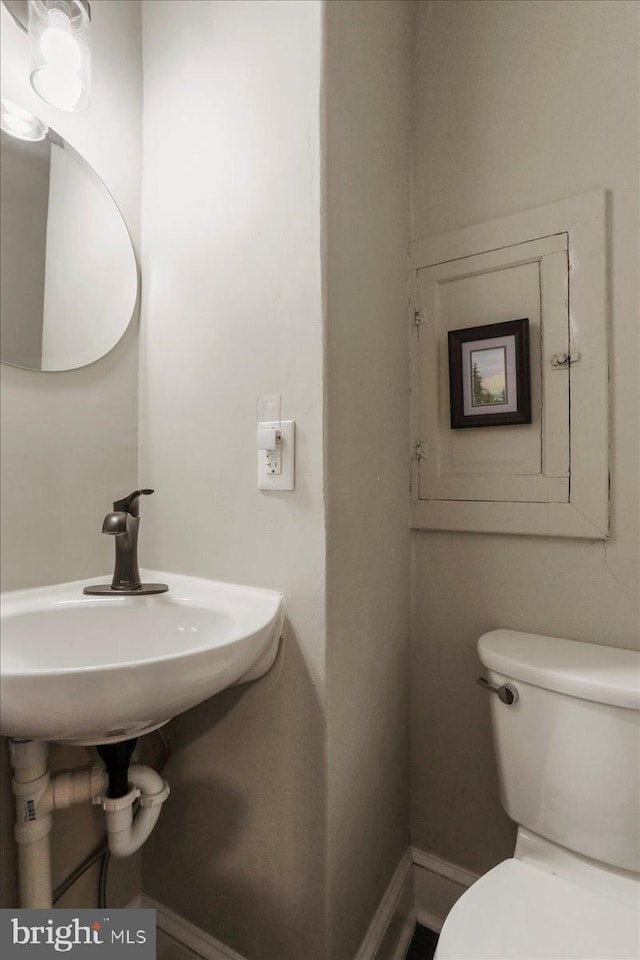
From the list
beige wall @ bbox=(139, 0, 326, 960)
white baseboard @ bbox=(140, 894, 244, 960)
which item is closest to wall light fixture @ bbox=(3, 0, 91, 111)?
beige wall @ bbox=(139, 0, 326, 960)

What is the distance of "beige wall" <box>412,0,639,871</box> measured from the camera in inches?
38.0

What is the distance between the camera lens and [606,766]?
0.81 m

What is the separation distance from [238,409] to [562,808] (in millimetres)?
957

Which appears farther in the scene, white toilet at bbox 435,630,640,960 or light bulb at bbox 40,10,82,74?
light bulb at bbox 40,10,82,74

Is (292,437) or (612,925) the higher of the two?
(292,437)

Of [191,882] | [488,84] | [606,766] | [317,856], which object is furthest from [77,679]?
[488,84]

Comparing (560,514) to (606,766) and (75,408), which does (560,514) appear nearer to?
(606,766)

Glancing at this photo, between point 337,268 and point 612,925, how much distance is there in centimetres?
113

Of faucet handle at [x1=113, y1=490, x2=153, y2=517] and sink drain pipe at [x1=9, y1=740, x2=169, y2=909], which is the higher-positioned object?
faucet handle at [x1=113, y1=490, x2=153, y2=517]

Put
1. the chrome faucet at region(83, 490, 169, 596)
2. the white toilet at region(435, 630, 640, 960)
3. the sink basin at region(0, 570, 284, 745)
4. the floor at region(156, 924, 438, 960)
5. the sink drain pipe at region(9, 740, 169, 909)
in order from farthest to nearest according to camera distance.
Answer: the floor at region(156, 924, 438, 960)
the chrome faucet at region(83, 490, 169, 596)
the sink drain pipe at region(9, 740, 169, 909)
the white toilet at region(435, 630, 640, 960)
the sink basin at region(0, 570, 284, 745)

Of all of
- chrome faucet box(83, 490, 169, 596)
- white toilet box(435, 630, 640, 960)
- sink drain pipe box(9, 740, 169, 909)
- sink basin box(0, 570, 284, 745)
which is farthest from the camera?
chrome faucet box(83, 490, 169, 596)

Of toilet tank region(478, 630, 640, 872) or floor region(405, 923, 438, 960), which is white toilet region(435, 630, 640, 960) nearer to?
toilet tank region(478, 630, 640, 872)

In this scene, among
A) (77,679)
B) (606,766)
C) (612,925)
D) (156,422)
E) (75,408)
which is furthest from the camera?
(156,422)

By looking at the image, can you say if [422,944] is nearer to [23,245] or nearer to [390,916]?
[390,916]
